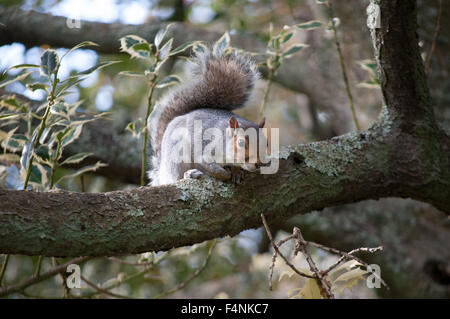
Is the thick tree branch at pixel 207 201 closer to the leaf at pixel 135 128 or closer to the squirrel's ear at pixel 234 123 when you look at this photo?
the squirrel's ear at pixel 234 123

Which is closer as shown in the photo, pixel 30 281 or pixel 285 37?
pixel 30 281

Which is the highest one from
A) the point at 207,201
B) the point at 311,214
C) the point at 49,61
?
the point at 49,61

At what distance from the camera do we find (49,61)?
1.47 metres

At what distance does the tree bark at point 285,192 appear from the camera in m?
1.11

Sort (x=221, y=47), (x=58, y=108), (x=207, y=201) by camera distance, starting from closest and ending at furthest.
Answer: (x=207, y=201)
(x=58, y=108)
(x=221, y=47)

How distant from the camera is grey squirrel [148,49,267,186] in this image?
167cm

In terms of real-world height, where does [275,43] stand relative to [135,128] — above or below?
above

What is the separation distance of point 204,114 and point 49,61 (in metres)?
0.62

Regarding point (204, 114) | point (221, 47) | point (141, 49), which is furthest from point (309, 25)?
point (141, 49)

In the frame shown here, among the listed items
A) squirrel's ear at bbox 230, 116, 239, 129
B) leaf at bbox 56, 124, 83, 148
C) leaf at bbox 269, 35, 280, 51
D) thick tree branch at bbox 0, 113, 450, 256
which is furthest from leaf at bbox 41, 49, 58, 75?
leaf at bbox 269, 35, 280, 51

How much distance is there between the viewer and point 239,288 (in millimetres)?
A: 3189

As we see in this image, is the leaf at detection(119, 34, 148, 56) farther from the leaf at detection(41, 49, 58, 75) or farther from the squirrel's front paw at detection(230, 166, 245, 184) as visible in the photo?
the squirrel's front paw at detection(230, 166, 245, 184)

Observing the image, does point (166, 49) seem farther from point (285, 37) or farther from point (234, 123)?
point (285, 37)

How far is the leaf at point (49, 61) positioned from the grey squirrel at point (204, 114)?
0.39 metres
